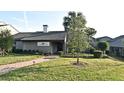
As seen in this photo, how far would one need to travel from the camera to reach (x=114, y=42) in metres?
41.2

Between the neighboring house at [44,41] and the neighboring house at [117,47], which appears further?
the neighboring house at [117,47]

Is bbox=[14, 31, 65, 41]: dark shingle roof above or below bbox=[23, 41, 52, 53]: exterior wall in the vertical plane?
above

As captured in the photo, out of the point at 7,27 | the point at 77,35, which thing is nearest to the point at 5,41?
the point at 7,27

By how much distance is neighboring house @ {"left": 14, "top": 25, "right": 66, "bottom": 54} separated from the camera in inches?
1249

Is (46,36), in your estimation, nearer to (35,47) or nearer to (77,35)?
(35,47)

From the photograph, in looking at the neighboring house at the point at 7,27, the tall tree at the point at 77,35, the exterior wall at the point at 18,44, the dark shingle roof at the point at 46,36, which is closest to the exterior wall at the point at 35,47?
the dark shingle roof at the point at 46,36

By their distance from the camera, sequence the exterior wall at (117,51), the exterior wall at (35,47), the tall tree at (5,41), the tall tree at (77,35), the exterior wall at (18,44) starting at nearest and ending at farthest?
the tall tree at (77,35)
the tall tree at (5,41)
the exterior wall at (35,47)
the exterior wall at (18,44)
the exterior wall at (117,51)

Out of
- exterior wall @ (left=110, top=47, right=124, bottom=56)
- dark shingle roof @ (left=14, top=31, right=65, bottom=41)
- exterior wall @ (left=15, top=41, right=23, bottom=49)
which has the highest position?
dark shingle roof @ (left=14, top=31, right=65, bottom=41)

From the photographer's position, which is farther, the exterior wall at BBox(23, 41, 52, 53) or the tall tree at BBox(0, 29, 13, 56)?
the exterior wall at BBox(23, 41, 52, 53)

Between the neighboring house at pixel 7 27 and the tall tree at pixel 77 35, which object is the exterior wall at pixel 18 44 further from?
the tall tree at pixel 77 35

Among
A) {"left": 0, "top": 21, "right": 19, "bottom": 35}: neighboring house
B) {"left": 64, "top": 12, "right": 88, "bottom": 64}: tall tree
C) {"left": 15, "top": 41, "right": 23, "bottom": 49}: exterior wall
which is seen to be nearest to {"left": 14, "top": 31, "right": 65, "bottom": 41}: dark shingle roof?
{"left": 15, "top": 41, "right": 23, "bottom": 49}: exterior wall

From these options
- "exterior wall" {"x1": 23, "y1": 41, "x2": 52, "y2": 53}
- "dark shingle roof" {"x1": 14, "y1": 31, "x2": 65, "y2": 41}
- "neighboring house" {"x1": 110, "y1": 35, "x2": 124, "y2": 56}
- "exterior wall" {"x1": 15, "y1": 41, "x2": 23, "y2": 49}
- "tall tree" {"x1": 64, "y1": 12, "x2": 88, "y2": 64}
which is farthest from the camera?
"neighboring house" {"x1": 110, "y1": 35, "x2": 124, "y2": 56}

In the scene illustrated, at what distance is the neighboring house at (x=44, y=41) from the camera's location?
31719 millimetres

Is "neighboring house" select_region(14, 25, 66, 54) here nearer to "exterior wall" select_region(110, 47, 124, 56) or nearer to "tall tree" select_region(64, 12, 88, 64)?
"exterior wall" select_region(110, 47, 124, 56)
